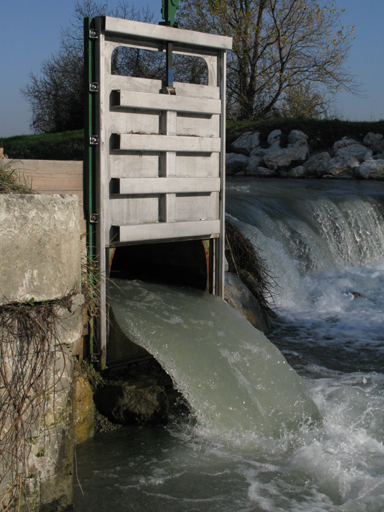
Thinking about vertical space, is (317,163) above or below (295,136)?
below

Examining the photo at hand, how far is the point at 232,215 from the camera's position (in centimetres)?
1012

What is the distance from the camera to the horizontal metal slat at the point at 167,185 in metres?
5.27

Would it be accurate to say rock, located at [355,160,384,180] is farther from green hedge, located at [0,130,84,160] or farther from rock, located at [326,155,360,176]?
green hedge, located at [0,130,84,160]

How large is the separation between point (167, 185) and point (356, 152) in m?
16.4

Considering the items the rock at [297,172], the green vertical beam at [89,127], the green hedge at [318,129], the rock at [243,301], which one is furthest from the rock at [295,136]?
the green vertical beam at [89,127]

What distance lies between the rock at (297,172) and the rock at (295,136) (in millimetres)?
2206

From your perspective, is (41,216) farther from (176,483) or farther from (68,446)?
(176,483)

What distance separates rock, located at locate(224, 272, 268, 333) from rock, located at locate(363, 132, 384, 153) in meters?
14.8

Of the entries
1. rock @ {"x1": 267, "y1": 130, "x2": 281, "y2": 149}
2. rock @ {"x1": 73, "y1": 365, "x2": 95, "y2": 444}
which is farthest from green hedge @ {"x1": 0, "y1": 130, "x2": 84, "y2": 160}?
rock @ {"x1": 73, "y1": 365, "x2": 95, "y2": 444}

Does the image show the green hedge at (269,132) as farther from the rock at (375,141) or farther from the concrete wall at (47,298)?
the concrete wall at (47,298)

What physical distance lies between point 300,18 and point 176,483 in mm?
26047

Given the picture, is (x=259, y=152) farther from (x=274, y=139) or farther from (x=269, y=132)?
(x=269, y=132)

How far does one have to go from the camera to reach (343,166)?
63.0ft

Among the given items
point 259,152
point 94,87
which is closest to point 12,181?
→ point 94,87
